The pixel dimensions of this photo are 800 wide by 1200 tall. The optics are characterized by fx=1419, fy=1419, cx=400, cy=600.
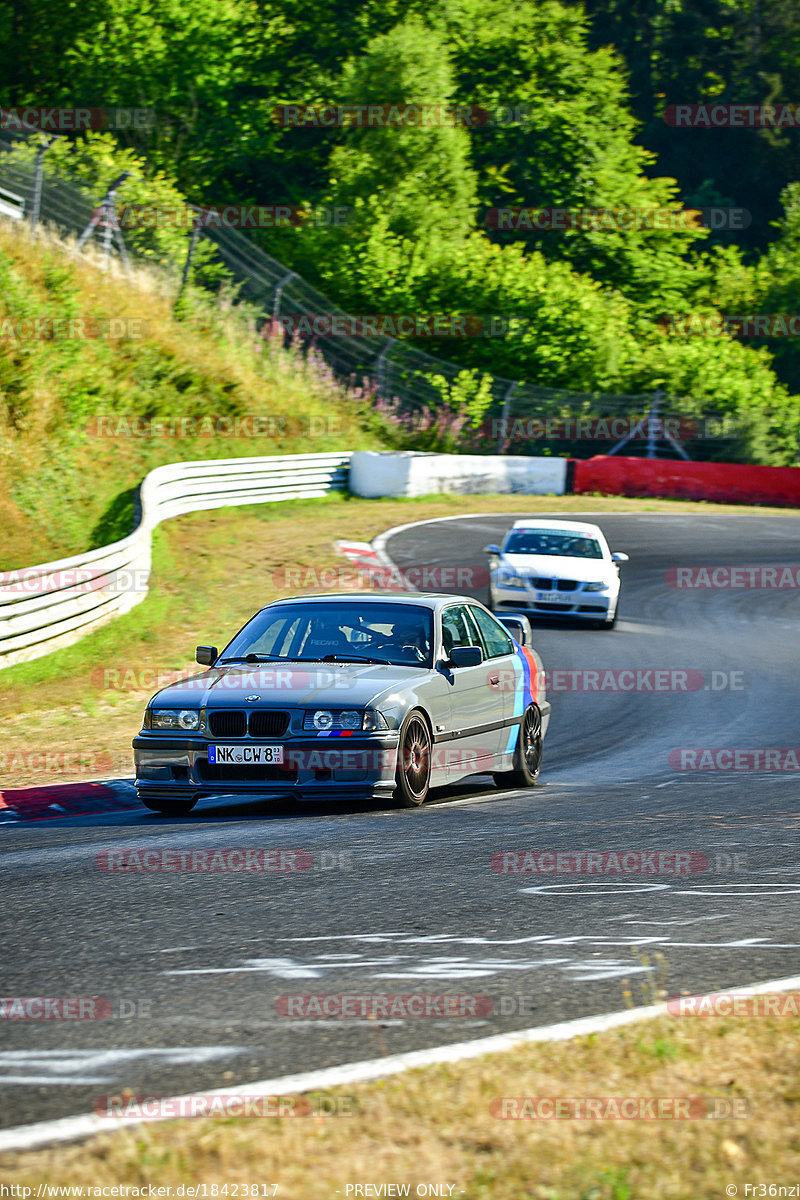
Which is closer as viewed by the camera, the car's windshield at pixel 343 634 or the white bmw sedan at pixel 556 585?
the car's windshield at pixel 343 634

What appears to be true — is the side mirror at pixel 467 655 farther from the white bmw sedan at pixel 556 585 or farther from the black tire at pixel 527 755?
the white bmw sedan at pixel 556 585

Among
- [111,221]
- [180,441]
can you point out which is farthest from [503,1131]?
[111,221]

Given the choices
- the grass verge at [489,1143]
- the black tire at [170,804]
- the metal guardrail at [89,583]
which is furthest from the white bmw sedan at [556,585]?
the grass verge at [489,1143]

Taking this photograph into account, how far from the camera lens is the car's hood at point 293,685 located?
28.2 feet

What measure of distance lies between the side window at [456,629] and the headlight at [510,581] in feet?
30.2

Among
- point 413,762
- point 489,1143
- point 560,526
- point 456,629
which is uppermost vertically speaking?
point 489,1143

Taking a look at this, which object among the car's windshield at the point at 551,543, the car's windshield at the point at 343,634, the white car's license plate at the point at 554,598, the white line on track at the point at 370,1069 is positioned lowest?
the white car's license plate at the point at 554,598

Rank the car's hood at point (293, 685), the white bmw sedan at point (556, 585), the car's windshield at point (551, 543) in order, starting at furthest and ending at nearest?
the car's windshield at point (551, 543)
the white bmw sedan at point (556, 585)
the car's hood at point (293, 685)

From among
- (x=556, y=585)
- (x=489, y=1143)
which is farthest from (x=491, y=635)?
(x=556, y=585)

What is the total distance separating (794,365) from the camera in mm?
56844

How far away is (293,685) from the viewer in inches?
348

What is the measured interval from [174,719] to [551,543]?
1250 cm

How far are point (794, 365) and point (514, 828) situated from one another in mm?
52065

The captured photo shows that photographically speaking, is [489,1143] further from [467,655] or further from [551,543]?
[551,543]
